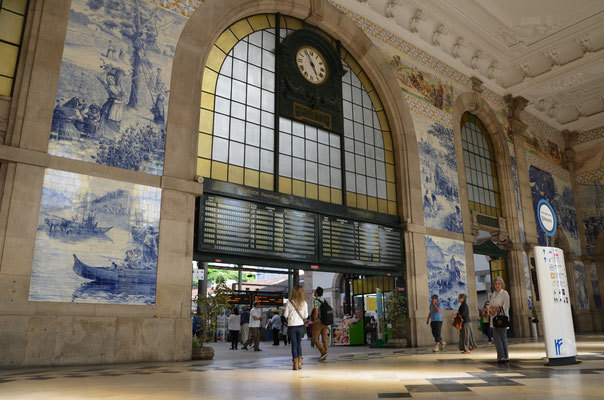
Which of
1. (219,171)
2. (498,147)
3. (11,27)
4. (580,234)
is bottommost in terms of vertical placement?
(219,171)

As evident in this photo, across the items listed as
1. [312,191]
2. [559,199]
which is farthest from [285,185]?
[559,199]

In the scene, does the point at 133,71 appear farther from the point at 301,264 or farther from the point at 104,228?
the point at 301,264

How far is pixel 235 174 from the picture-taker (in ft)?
38.5

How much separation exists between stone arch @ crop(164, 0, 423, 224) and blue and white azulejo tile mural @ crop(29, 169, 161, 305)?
1244mm

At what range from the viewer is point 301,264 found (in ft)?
40.7

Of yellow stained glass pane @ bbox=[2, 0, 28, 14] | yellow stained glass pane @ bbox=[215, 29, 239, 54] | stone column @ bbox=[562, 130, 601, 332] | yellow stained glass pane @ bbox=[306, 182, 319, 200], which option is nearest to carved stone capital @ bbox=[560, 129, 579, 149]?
stone column @ bbox=[562, 130, 601, 332]

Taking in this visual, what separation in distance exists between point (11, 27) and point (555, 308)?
1099 centimetres

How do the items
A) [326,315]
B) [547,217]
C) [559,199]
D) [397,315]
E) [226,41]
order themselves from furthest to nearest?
[559,199]
[547,217]
[397,315]
[226,41]
[326,315]

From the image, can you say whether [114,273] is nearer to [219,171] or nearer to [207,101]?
[219,171]

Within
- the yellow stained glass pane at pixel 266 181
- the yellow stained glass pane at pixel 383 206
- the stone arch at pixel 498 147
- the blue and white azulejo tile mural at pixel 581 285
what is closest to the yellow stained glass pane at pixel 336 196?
the yellow stained glass pane at pixel 383 206

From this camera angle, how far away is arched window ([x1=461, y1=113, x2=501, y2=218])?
1898 cm

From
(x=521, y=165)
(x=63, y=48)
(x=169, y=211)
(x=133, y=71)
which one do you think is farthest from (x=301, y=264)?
(x=521, y=165)

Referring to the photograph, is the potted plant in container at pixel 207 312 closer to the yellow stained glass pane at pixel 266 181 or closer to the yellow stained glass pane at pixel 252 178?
the yellow stained glass pane at pixel 252 178

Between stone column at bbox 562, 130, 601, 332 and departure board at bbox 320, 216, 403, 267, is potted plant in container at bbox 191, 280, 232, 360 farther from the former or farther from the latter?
stone column at bbox 562, 130, 601, 332
